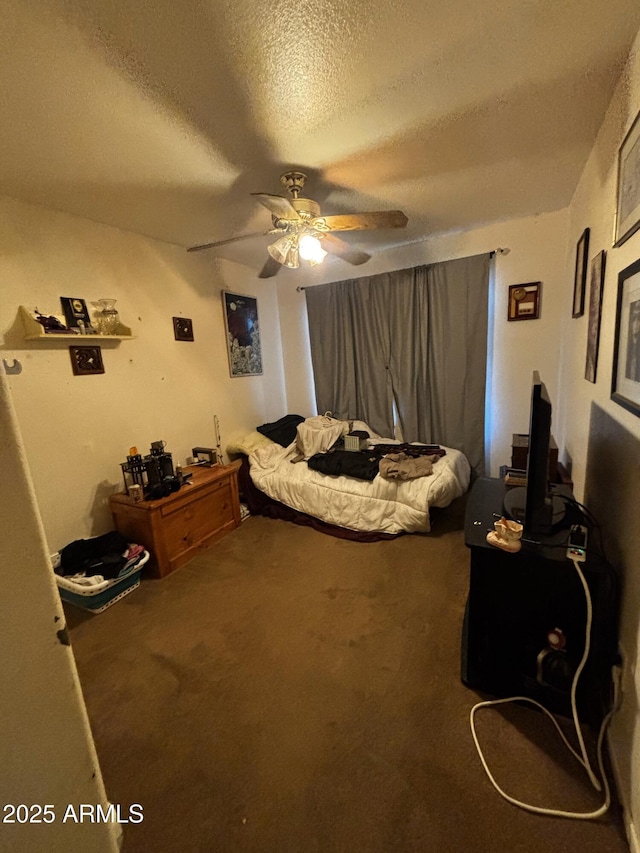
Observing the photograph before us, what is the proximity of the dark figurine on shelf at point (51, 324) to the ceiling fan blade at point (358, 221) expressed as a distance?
5.27ft

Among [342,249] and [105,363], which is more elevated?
[342,249]

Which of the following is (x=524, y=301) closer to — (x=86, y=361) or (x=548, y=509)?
(x=548, y=509)

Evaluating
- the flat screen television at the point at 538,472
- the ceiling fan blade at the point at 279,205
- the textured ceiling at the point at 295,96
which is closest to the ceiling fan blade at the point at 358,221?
the ceiling fan blade at the point at 279,205

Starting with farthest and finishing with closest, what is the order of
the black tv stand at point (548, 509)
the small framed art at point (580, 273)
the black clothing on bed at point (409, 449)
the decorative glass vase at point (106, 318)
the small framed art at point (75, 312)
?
the black clothing on bed at point (409, 449), the decorative glass vase at point (106, 318), the small framed art at point (75, 312), the small framed art at point (580, 273), the black tv stand at point (548, 509)

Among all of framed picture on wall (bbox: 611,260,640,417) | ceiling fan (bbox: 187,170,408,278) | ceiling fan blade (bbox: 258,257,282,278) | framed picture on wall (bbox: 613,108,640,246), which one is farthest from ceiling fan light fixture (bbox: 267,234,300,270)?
framed picture on wall (bbox: 611,260,640,417)

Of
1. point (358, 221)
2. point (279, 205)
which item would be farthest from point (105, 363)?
point (358, 221)

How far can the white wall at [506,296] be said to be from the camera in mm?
2830

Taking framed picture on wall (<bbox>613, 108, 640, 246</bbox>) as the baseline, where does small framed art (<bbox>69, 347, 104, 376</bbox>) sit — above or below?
below

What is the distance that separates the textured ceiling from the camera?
1.08 meters

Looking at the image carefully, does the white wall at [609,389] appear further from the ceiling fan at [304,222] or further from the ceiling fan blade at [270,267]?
the ceiling fan blade at [270,267]

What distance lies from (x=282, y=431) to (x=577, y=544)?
2.74 metres

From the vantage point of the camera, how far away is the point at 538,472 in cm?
131

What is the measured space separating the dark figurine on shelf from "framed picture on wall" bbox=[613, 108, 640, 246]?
274cm

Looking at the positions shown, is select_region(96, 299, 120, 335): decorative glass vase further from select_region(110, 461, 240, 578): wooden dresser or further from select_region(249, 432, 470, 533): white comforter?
select_region(249, 432, 470, 533): white comforter
